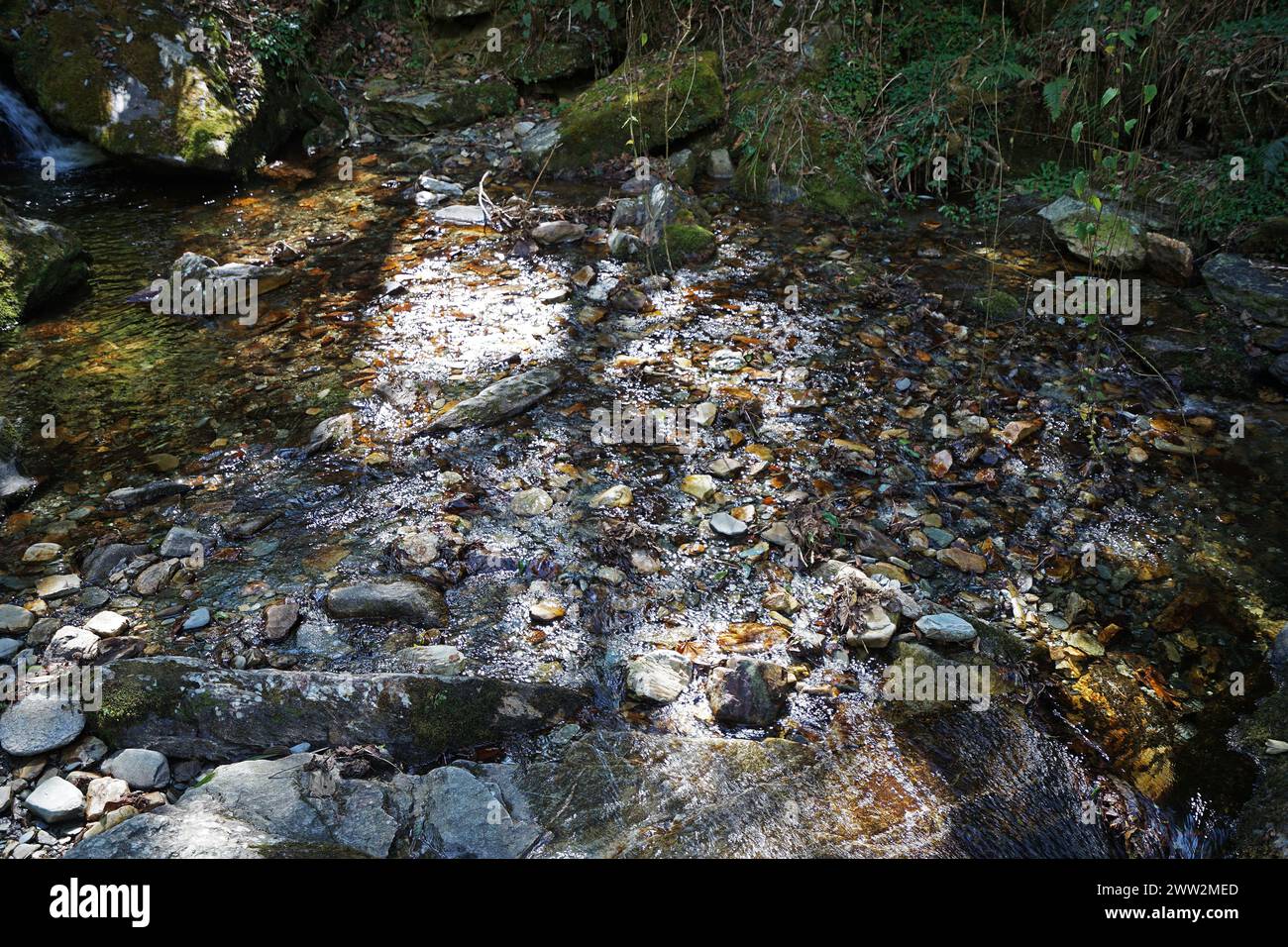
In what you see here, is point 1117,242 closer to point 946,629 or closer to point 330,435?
point 946,629

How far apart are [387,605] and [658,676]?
0.97 meters

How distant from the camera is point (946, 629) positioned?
9.13 feet

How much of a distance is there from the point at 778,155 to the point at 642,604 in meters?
4.72

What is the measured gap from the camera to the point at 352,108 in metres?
8.04

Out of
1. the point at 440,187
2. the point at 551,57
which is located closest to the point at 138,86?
the point at 440,187

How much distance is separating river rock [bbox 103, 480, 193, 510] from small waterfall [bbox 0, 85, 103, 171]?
500 centimetres

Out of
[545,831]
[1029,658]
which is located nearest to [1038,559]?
[1029,658]

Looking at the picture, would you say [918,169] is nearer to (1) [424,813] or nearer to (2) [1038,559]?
(2) [1038,559]

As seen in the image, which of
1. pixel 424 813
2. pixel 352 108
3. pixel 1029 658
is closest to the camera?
pixel 424 813

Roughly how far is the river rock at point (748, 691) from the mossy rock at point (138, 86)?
245 inches

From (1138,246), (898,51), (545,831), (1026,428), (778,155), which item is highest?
(898,51)

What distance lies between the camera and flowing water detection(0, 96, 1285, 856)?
7.94ft

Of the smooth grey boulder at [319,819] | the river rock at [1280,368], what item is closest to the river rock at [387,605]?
the smooth grey boulder at [319,819]

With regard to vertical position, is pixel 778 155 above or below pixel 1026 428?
above
